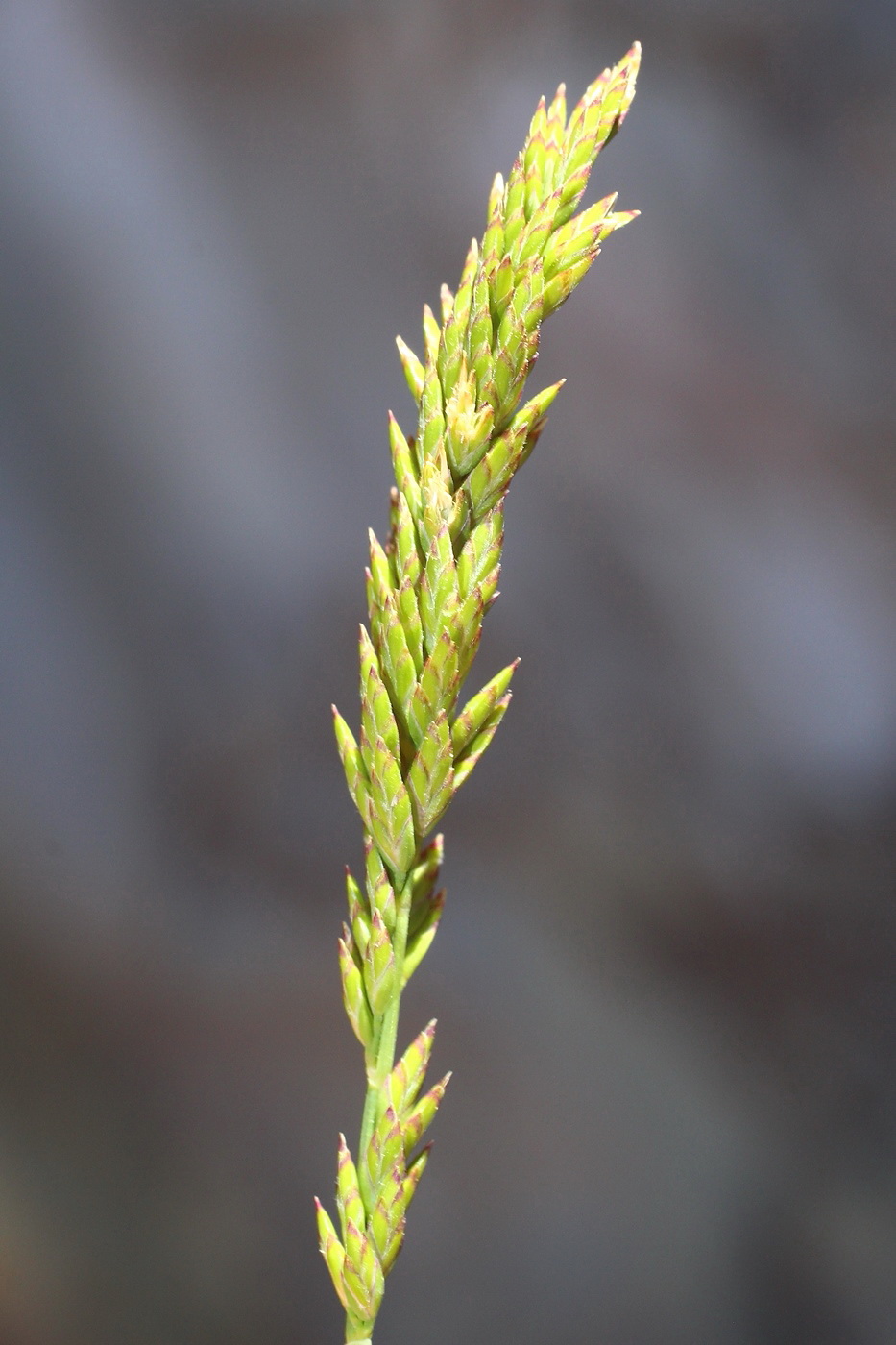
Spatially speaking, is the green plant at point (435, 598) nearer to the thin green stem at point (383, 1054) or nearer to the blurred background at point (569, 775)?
the thin green stem at point (383, 1054)

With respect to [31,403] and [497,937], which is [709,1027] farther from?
[31,403]

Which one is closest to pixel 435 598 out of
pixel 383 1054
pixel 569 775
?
pixel 383 1054

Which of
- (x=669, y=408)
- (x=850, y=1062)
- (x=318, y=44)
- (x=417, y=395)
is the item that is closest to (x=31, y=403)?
(x=318, y=44)

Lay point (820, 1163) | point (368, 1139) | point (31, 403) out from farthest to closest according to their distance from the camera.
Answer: point (820, 1163) < point (31, 403) < point (368, 1139)

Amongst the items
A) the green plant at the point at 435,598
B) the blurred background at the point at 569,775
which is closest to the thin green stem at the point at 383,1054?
the green plant at the point at 435,598

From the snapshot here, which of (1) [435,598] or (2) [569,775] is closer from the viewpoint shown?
(1) [435,598]

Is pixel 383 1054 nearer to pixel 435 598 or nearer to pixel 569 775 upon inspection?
pixel 435 598

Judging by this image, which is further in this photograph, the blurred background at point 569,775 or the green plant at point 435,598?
the blurred background at point 569,775

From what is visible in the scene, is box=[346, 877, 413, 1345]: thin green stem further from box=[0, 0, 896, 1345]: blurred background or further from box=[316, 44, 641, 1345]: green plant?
box=[0, 0, 896, 1345]: blurred background

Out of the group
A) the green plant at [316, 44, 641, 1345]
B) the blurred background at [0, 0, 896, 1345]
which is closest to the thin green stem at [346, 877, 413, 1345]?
the green plant at [316, 44, 641, 1345]
